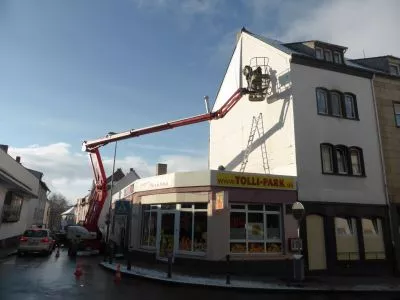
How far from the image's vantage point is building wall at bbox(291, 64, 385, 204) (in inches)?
709

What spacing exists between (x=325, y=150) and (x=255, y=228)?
19.6 ft

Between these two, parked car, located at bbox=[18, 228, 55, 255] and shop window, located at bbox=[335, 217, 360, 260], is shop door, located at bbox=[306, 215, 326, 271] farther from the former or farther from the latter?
parked car, located at bbox=[18, 228, 55, 255]

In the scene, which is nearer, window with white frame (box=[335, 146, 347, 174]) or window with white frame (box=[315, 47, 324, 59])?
window with white frame (box=[335, 146, 347, 174])

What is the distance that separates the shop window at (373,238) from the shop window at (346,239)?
0.57 m

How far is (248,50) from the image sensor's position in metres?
23.1

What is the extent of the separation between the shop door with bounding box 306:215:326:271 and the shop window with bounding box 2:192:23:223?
20.9m

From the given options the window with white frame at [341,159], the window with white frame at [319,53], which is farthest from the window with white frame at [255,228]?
the window with white frame at [319,53]

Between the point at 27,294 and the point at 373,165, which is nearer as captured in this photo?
the point at 27,294

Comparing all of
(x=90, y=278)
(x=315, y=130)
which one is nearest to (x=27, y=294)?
(x=90, y=278)

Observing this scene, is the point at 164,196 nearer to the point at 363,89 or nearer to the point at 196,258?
the point at 196,258

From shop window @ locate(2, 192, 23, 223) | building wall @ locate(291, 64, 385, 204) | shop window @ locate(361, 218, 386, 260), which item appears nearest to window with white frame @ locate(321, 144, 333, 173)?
building wall @ locate(291, 64, 385, 204)

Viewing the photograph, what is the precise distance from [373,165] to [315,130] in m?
4.09

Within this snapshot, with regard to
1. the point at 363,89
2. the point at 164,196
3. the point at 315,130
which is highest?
the point at 363,89

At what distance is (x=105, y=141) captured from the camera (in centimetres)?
2462
